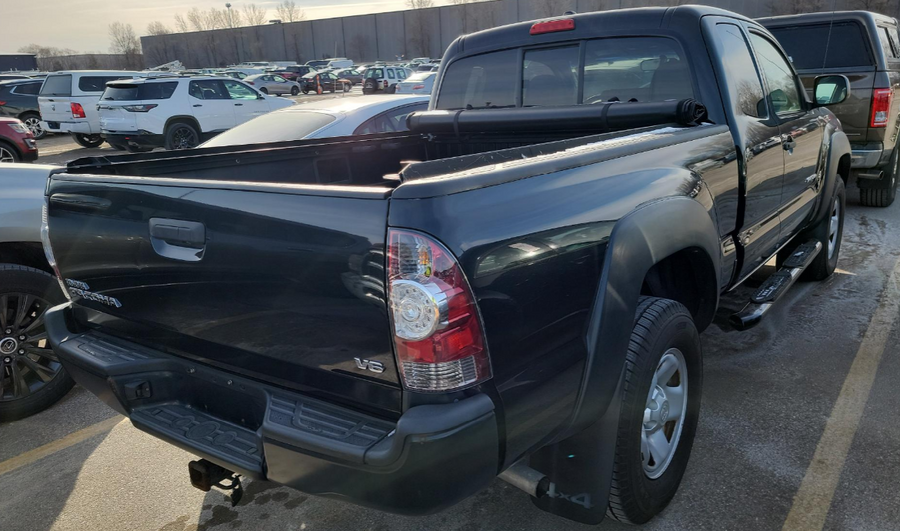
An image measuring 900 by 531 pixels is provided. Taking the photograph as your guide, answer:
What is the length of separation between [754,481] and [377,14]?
99.7m

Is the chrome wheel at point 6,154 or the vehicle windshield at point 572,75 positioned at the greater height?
the vehicle windshield at point 572,75

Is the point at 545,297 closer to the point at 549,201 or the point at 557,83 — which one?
the point at 549,201

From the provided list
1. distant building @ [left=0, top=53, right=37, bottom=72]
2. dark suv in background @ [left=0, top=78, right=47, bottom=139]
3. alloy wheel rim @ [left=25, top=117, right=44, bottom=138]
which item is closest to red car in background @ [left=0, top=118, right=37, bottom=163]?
dark suv in background @ [left=0, top=78, right=47, bottom=139]

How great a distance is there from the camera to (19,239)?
3725 mm

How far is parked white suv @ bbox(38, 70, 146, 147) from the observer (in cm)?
1576

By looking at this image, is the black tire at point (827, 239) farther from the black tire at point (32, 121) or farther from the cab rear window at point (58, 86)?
the black tire at point (32, 121)

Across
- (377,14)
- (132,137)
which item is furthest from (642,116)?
(377,14)

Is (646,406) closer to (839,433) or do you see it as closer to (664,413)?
(664,413)

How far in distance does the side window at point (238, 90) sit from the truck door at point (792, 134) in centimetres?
1351

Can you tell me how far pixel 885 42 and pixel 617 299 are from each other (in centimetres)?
757

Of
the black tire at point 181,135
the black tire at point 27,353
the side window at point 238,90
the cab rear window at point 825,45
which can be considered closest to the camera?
the black tire at point 27,353

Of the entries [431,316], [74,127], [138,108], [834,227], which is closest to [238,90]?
[138,108]

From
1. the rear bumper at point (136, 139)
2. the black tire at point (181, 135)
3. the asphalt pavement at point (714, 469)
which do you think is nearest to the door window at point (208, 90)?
the black tire at point (181, 135)

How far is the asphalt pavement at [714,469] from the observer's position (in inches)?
106
